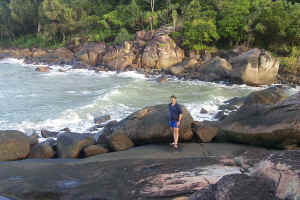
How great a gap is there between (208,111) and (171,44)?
17.6 m

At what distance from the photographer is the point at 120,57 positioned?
107 ft

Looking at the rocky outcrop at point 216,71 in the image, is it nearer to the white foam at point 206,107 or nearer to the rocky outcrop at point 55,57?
the white foam at point 206,107

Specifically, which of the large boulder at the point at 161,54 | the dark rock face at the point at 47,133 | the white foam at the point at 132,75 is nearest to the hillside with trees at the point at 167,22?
the large boulder at the point at 161,54

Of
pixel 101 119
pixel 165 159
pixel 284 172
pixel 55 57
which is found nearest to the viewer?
pixel 284 172

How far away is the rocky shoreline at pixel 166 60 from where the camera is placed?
2208 centimetres

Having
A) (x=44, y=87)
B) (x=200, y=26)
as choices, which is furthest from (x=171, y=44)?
(x=44, y=87)

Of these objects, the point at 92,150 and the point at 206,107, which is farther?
the point at 206,107

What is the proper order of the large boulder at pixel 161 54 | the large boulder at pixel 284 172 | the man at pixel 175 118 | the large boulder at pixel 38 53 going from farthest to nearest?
the large boulder at pixel 38 53
the large boulder at pixel 161 54
the man at pixel 175 118
the large boulder at pixel 284 172

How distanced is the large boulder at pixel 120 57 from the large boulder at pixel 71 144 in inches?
843

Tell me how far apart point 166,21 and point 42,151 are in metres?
32.2

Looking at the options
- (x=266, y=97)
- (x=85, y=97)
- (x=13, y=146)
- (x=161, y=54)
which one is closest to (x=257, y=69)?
(x=266, y=97)

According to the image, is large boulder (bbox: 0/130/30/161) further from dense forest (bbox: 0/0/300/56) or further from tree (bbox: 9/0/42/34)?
tree (bbox: 9/0/42/34)

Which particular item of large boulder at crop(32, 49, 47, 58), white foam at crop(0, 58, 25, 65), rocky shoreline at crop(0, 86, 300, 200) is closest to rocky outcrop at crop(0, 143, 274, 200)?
rocky shoreline at crop(0, 86, 300, 200)

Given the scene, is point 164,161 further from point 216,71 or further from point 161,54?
point 161,54
